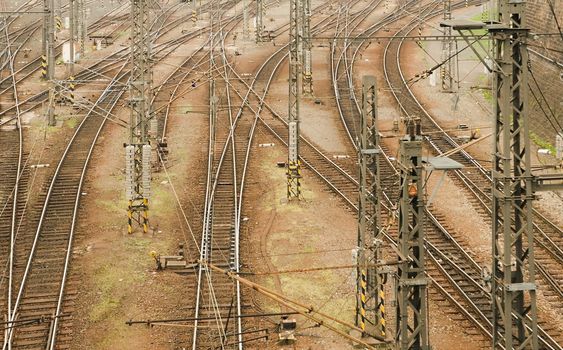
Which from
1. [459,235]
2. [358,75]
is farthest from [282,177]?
[358,75]

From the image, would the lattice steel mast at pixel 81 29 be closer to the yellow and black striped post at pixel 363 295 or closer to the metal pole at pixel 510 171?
the yellow and black striped post at pixel 363 295

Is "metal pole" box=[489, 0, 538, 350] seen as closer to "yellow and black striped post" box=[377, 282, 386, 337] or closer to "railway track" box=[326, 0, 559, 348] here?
"yellow and black striped post" box=[377, 282, 386, 337]

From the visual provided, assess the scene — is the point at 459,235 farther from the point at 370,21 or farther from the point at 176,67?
the point at 370,21

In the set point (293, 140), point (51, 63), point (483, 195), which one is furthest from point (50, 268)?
point (51, 63)

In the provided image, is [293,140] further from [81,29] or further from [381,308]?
[81,29]

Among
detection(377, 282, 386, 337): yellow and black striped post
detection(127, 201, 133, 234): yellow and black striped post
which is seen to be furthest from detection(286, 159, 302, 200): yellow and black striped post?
detection(377, 282, 386, 337): yellow and black striped post
